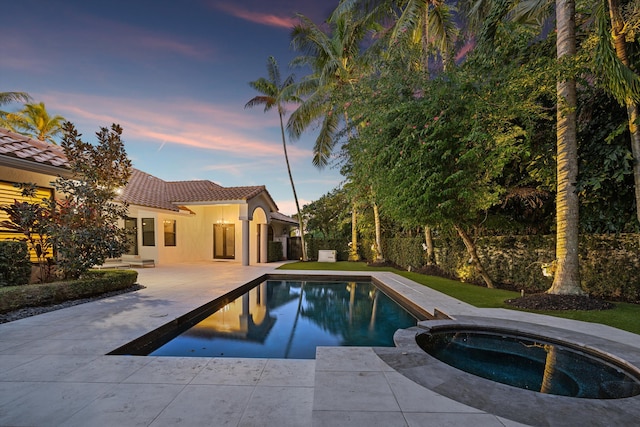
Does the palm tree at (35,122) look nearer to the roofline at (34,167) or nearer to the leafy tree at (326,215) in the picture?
the leafy tree at (326,215)

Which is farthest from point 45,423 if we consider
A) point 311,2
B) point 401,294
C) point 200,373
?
point 311,2

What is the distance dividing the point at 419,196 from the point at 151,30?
1096 centimetres

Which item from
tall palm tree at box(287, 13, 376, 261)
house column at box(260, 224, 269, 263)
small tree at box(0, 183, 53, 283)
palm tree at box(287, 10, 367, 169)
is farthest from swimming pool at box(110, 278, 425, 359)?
palm tree at box(287, 10, 367, 169)

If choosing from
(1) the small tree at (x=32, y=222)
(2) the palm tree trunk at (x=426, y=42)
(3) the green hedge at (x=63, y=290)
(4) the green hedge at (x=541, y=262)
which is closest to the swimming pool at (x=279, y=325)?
(3) the green hedge at (x=63, y=290)

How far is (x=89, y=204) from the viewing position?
318 inches

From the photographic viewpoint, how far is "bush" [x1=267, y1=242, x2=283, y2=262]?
67.9 ft

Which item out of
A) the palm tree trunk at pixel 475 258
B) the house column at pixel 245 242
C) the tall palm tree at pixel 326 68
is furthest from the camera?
the house column at pixel 245 242

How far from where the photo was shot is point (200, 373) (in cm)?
346

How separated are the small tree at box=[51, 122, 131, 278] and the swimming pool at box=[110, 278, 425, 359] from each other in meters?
3.45

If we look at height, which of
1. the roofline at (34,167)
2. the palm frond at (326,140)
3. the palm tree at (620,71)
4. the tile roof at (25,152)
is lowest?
the roofline at (34,167)

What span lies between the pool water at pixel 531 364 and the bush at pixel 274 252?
16316 mm

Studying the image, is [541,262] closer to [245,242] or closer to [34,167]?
[245,242]

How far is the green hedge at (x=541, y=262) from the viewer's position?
7270 mm

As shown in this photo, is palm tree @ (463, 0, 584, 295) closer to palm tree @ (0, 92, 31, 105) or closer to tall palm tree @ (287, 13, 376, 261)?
tall palm tree @ (287, 13, 376, 261)
